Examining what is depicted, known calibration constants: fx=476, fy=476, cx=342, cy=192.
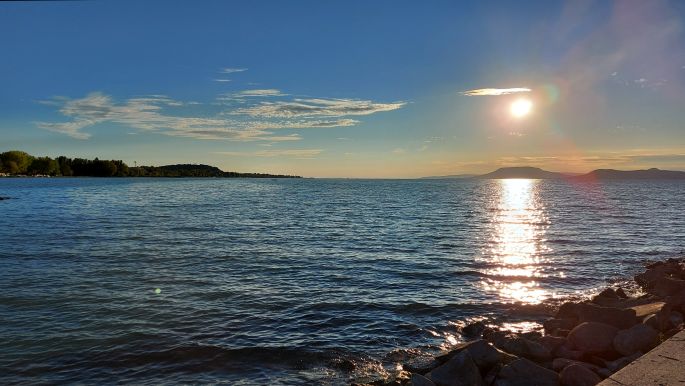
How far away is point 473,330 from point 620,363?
5803 mm

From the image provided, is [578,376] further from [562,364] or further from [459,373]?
[459,373]

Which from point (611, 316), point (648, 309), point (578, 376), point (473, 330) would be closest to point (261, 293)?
point (473, 330)

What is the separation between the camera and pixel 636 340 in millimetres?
12977

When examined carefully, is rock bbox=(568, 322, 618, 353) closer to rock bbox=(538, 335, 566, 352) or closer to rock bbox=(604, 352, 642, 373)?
rock bbox=(538, 335, 566, 352)

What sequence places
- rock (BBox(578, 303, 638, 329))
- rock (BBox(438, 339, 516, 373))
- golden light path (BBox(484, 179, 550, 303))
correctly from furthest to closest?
golden light path (BBox(484, 179, 550, 303)) < rock (BBox(578, 303, 638, 329)) < rock (BBox(438, 339, 516, 373))

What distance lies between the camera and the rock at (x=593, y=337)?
44.2 ft

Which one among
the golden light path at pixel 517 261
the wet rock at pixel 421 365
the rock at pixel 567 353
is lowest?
the golden light path at pixel 517 261

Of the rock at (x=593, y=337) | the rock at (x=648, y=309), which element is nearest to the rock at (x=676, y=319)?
the rock at (x=648, y=309)

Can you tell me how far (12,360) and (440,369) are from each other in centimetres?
1266

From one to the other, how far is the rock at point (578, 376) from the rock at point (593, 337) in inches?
91.6

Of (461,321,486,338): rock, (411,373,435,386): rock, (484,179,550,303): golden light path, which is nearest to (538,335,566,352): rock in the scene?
(461,321,486,338): rock

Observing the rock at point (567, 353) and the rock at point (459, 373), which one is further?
the rock at point (567, 353)

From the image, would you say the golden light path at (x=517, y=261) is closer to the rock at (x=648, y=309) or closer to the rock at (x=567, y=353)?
the rock at (x=648, y=309)

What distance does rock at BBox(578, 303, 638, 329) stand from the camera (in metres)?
15.2
